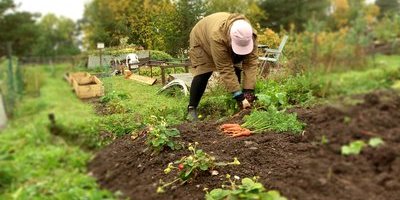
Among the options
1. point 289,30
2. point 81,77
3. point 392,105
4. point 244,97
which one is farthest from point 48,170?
point 244,97

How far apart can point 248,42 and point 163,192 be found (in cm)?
182

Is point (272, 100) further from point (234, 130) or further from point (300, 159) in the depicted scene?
point (300, 159)

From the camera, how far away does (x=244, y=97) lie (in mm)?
5348

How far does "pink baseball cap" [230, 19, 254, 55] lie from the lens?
4.64 metres

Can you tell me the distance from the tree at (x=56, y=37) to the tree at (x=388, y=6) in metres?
1.78

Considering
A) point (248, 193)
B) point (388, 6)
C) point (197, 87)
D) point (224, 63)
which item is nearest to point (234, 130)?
point (197, 87)

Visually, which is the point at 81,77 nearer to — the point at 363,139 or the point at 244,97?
the point at 363,139

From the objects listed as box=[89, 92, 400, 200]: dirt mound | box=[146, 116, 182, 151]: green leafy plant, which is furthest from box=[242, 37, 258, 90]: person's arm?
box=[146, 116, 182, 151]: green leafy plant

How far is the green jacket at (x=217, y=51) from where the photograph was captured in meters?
4.79

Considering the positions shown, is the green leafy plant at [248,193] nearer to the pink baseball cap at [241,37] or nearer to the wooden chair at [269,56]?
the wooden chair at [269,56]

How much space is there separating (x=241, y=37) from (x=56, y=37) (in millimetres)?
2223

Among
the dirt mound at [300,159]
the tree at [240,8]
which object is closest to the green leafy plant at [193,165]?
the dirt mound at [300,159]

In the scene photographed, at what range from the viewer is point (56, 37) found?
2.93 meters

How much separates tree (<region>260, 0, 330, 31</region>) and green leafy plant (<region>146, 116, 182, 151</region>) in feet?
4.09
